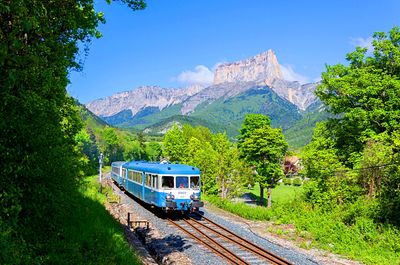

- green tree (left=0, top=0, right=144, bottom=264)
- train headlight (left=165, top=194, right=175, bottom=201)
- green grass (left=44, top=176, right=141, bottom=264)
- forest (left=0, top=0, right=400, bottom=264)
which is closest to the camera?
green tree (left=0, top=0, right=144, bottom=264)

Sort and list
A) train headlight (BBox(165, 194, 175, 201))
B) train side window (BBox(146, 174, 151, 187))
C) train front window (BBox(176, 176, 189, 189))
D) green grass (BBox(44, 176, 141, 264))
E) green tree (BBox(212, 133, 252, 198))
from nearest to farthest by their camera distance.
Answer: green grass (BBox(44, 176, 141, 264)) < train headlight (BBox(165, 194, 175, 201)) < train front window (BBox(176, 176, 189, 189)) < train side window (BBox(146, 174, 151, 187)) < green tree (BBox(212, 133, 252, 198))

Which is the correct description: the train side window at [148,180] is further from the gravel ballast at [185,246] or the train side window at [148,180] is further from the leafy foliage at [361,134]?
the leafy foliage at [361,134]

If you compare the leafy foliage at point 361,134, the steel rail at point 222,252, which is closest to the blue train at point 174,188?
the steel rail at point 222,252

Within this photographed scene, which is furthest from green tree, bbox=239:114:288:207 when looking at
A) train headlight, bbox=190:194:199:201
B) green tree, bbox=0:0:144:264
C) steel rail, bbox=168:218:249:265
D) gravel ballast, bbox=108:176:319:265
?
green tree, bbox=0:0:144:264

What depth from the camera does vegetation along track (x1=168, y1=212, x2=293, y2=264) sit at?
14194 mm

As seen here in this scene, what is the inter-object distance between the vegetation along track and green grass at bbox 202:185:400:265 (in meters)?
2.87

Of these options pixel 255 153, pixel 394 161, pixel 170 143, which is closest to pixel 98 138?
pixel 170 143

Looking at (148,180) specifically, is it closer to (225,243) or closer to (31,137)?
(225,243)

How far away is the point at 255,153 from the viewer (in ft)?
145

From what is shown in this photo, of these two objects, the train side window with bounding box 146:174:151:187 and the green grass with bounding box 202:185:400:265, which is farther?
the train side window with bounding box 146:174:151:187

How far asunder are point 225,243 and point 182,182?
7254 millimetres

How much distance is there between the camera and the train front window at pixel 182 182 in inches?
917

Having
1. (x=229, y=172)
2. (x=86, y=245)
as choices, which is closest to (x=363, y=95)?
(x=229, y=172)

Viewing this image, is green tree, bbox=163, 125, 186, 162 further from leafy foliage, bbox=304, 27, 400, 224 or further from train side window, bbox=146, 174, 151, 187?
leafy foliage, bbox=304, 27, 400, 224
